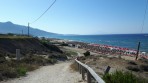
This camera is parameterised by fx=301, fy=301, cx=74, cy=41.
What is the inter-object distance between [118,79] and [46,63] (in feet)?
60.1

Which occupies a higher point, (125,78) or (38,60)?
(125,78)

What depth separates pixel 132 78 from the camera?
407 inches

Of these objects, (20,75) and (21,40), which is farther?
(21,40)

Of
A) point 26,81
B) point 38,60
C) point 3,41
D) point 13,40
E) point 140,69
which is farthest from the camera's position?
point 13,40

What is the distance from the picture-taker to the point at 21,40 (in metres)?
49.9

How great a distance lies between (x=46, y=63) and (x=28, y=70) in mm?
7953

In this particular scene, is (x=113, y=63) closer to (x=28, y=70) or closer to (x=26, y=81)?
(x=28, y=70)

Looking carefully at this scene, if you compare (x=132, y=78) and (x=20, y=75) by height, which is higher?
(x=132, y=78)

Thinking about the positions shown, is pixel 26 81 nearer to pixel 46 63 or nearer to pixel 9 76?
pixel 9 76

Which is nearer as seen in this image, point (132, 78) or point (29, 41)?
point (132, 78)

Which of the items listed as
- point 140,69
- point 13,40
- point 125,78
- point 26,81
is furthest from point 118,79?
point 13,40

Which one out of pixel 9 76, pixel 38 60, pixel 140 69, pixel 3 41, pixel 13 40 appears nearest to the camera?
pixel 9 76

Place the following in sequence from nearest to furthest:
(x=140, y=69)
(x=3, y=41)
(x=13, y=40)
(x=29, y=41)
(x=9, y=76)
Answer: (x=9, y=76), (x=140, y=69), (x=3, y=41), (x=13, y=40), (x=29, y=41)

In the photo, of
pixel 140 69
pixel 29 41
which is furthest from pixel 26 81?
pixel 29 41
